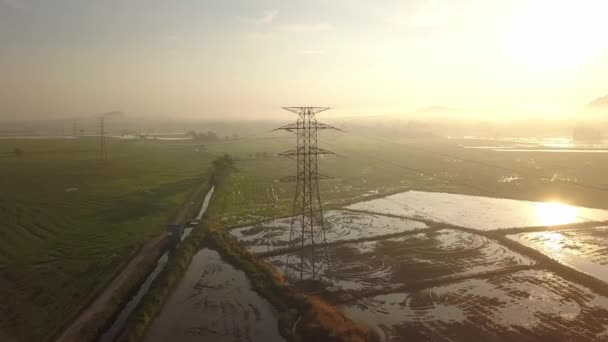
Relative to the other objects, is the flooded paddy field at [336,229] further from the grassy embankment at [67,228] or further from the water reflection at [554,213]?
the water reflection at [554,213]

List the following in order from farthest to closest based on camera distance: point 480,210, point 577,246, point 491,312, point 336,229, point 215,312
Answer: point 480,210 → point 336,229 → point 577,246 → point 215,312 → point 491,312

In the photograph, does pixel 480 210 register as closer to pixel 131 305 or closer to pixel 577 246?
pixel 577 246

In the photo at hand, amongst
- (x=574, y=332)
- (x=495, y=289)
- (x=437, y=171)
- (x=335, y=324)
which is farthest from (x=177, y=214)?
(x=437, y=171)

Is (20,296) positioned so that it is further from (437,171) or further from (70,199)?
(437,171)

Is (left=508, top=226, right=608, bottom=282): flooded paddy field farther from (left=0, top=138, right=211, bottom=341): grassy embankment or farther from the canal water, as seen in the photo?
(left=0, top=138, right=211, bottom=341): grassy embankment

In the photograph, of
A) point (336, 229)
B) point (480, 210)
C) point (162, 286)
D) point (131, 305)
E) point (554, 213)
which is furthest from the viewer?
point (480, 210)

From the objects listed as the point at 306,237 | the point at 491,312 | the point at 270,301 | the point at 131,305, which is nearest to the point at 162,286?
the point at 131,305
